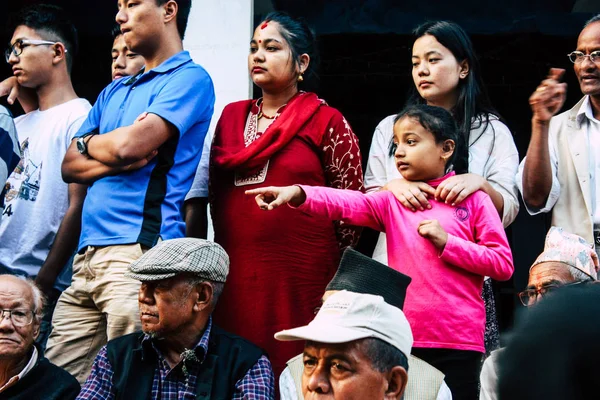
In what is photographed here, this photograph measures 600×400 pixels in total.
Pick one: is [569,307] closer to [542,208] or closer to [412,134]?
[412,134]

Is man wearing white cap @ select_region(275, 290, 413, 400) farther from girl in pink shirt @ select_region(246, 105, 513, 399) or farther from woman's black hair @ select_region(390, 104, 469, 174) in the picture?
woman's black hair @ select_region(390, 104, 469, 174)

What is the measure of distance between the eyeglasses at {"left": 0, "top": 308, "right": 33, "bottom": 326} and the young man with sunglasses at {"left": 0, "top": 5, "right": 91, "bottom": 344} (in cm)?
32

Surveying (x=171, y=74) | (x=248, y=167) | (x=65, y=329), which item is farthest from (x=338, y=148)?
(x=65, y=329)

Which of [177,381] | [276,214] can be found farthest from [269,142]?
[177,381]

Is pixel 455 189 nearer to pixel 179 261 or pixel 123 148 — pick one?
pixel 179 261

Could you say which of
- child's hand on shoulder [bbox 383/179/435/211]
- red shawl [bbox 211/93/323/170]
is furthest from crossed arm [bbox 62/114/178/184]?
child's hand on shoulder [bbox 383/179/435/211]

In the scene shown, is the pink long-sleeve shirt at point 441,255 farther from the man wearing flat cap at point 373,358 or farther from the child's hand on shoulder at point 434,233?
the man wearing flat cap at point 373,358

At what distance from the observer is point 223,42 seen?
5531 mm

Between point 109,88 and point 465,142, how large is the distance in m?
1.71

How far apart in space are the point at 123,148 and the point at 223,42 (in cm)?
186

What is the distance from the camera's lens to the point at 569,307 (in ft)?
3.86

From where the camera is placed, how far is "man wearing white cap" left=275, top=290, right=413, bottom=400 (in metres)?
2.62

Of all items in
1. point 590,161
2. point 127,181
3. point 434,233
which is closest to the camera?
point 434,233

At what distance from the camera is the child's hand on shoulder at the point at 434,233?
3.57m
